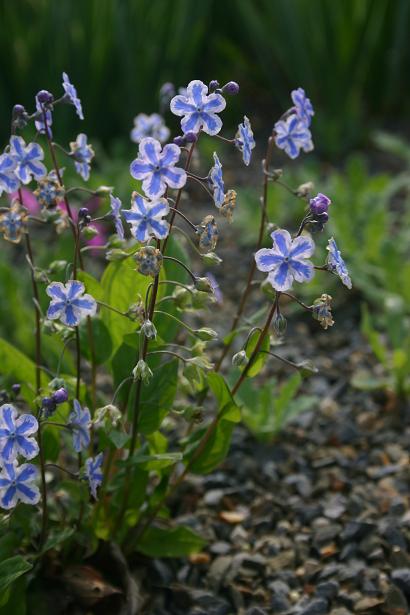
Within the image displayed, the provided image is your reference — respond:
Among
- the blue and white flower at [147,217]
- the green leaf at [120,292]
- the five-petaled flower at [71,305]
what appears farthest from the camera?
the green leaf at [120,292]

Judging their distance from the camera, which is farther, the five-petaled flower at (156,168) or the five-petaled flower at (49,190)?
the five-petaled flower at (49,190)

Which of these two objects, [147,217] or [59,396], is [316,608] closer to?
[59,396]

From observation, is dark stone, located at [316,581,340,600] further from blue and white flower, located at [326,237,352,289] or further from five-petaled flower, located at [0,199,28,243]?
five-petaled flower, located at [0,199,28,243]

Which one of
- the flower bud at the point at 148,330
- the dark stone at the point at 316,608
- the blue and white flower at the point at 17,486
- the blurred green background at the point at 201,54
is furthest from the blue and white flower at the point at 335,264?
the blurred green background at the point at 201,54

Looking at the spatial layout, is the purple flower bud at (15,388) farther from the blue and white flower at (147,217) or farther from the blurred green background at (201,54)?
the blurred green background at (201,54)

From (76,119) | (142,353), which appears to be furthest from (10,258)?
(142,353)

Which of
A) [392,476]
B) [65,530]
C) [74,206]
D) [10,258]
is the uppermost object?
[74,206]

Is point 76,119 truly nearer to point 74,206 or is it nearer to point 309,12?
point 74,206
